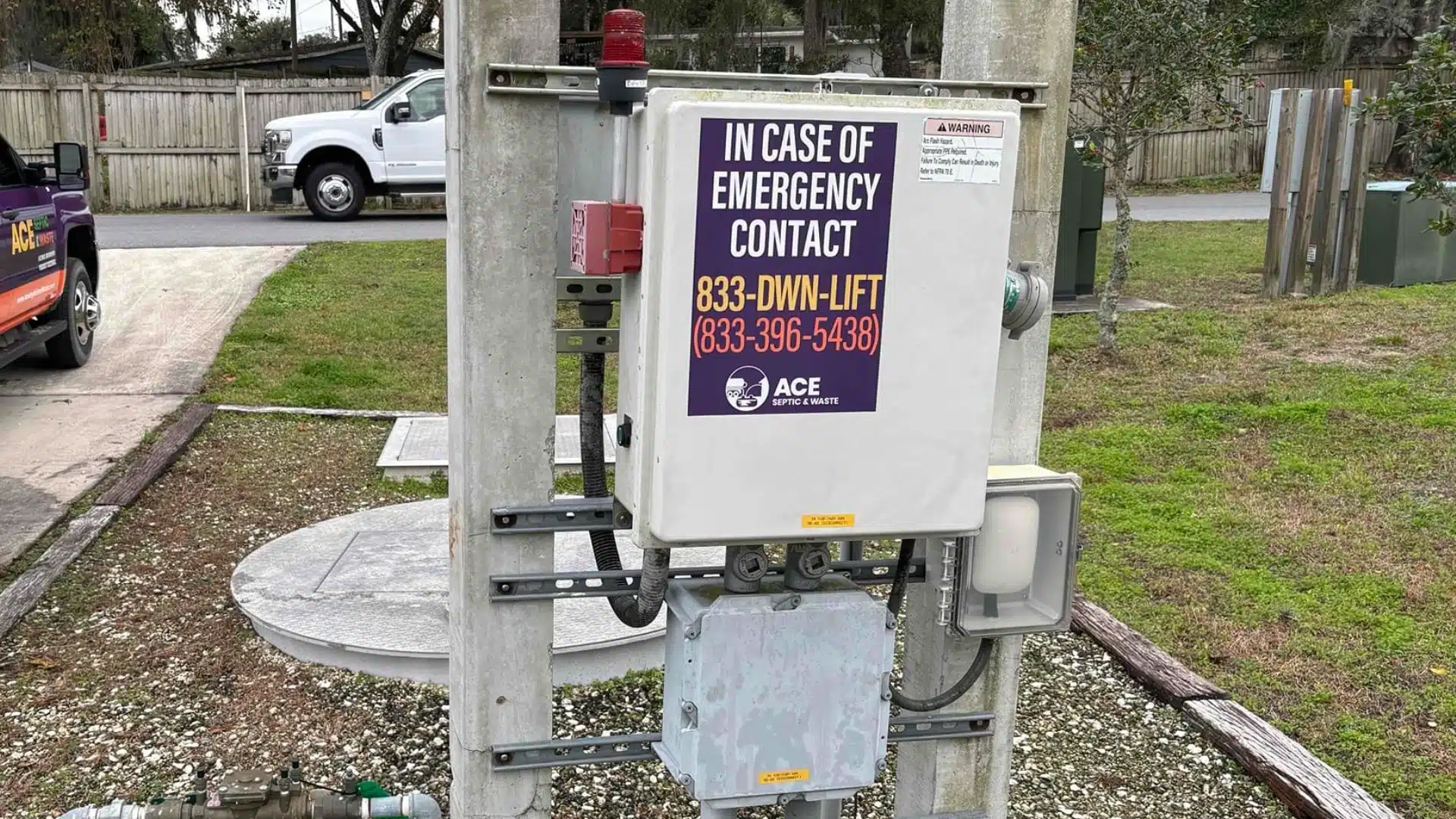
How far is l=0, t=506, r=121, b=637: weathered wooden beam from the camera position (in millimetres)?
4930

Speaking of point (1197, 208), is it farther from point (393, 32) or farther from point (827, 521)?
point (827, 521)

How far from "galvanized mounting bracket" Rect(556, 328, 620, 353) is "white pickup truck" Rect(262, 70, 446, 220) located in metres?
15.0

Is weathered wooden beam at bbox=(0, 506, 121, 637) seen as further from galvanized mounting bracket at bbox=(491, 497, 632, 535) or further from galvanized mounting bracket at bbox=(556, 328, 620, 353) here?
galvanized mounting bracket at bbox=(556, 328, 620, 353)

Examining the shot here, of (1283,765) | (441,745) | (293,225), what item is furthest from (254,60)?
(1283,765)

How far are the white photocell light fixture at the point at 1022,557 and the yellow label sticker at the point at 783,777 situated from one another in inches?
18.6

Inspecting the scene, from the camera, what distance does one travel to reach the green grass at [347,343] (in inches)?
342

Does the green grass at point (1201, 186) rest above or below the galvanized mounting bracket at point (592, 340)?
below

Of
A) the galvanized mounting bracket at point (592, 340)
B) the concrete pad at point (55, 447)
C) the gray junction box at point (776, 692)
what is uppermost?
the galvanized mounting bracket at point (592, 340)

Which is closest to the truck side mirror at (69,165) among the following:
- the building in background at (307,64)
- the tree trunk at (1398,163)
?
the building in background at (307,64)

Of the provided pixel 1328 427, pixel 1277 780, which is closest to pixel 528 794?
pixel 1277 780

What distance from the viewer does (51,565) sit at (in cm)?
535

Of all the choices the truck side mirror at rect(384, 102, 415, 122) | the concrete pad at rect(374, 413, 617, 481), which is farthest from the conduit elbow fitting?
the truck side mirror at rect(384, 102, 415, 122)

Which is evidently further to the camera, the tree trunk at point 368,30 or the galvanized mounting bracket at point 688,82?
the tree trunk at point 368,30

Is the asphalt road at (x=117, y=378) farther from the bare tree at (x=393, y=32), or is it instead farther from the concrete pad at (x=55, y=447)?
the bare tree at (x=393, y=32)
